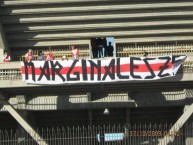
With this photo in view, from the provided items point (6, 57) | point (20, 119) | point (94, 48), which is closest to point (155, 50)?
point (94, 48)

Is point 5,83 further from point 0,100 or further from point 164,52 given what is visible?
point 164,52

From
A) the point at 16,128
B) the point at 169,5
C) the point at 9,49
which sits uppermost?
the point at 169,5

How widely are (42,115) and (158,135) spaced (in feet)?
19.1

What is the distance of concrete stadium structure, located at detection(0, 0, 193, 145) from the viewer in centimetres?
2311

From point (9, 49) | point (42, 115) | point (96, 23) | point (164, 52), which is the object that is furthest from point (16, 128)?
point (164, 52)

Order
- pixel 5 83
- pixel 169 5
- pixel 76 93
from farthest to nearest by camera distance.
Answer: pixel 169 5
pixel 76 93
pixel 5 83

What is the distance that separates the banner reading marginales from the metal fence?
2588 millimetres

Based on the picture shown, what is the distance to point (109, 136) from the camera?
23312mm

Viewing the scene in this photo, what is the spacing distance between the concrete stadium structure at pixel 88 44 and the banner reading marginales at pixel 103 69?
4.66 ft

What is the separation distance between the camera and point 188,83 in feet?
72.6

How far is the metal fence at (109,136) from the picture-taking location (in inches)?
910

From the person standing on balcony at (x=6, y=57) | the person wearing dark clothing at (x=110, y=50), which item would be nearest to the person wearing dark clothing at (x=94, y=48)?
the person wearing dark clothing at (x=110, y=50)
